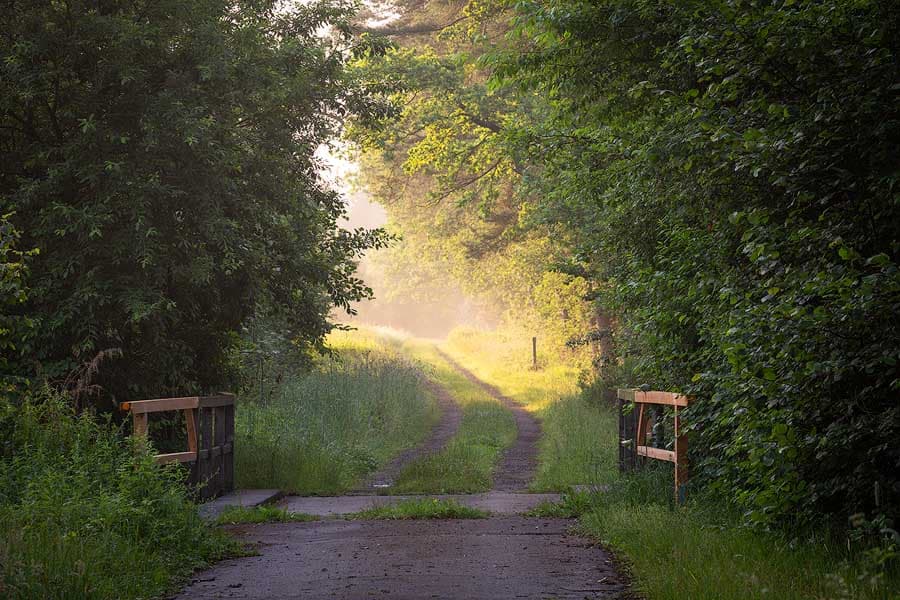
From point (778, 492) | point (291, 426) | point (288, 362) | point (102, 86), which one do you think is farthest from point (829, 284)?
point (288, 362)

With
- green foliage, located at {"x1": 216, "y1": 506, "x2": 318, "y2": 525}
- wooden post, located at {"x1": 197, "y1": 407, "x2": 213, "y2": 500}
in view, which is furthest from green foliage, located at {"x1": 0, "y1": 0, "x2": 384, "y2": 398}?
green foliage, located at {"x1": 216, "y1": 506, "x2": 318, "y2": 525}

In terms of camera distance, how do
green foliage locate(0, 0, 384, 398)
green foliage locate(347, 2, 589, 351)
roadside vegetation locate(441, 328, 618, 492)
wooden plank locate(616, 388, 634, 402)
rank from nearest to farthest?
1. wooden plank locate(616, 388, 634, 402)
2. green foliage locate(0, 0, 384, 398)
3. roadside vegetation locate(441, 328, 618, 492)
4. green foliage locate(347, 2, 589, 351)

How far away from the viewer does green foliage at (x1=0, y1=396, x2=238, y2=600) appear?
21.0ft

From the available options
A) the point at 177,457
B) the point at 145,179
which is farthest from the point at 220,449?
the point at 145,179

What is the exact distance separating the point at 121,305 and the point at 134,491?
15.0ft

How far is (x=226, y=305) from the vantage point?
14633mm

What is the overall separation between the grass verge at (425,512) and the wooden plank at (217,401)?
229cm

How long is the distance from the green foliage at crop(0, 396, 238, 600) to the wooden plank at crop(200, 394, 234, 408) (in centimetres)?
224

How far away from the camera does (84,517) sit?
7.64 meters

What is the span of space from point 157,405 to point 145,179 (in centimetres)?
325

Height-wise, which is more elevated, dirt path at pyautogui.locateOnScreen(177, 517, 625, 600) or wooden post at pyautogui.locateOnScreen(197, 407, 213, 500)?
wooden post at pyautogui.locateOnScreen(197, 407, 213, 500)

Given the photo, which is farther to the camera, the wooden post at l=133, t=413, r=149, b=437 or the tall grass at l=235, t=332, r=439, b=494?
the tall grass at l=235, t=332, r=439, b=494

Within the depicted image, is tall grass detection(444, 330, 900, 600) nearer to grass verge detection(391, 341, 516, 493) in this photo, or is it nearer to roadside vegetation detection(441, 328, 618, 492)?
roadside vegetation detection(441, 328, 618, 492)

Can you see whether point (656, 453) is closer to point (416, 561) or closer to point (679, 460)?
point (679, 460)
